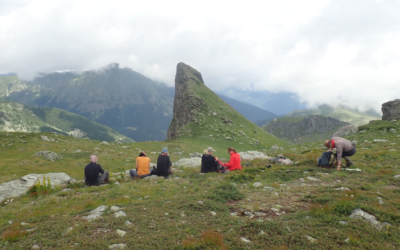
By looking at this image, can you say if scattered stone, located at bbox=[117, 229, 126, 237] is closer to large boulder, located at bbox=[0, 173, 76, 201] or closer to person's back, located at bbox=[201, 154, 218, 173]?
person's back, located at bbox=[201, 154, 218, 173]

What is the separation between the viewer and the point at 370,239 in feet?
21.4

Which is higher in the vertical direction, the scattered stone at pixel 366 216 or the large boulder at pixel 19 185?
the scattered stone at pixel 366 216

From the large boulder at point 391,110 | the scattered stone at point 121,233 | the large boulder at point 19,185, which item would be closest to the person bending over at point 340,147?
the scattered stone at point 121,233

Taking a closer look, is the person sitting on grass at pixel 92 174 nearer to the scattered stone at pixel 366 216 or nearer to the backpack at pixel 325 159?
the scattered stone at pixel 366 216

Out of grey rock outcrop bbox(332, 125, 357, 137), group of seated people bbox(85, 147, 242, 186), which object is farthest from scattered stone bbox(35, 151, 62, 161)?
grey rock outcrop bbox(332, 125, 357, 137)

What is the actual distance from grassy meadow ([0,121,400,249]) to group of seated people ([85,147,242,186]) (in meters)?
1.53

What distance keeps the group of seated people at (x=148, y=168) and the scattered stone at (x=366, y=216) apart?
1242 centimetres

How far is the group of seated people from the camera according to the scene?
56.8 feet

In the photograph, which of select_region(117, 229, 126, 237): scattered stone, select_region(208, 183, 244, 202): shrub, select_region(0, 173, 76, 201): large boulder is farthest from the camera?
select_region(0, 173, 76, 201): large boulder

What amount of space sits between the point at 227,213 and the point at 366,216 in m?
5.92

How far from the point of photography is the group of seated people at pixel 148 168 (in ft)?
56.8

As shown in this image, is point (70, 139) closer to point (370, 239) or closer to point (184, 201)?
point (184, 201)

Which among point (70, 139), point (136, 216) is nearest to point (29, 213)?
point (136, 216)

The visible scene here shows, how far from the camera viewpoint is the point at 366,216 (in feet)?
26.6
